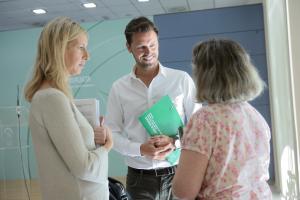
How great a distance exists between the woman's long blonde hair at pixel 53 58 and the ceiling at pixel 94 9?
4.68 meters

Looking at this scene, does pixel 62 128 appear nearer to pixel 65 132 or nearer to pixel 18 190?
pixel 65 132

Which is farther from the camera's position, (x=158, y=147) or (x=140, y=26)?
(x=140, y=26)

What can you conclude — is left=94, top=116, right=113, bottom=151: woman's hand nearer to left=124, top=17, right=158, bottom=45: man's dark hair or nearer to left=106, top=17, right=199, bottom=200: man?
left=106, top=17, right=199, bottom=200: man

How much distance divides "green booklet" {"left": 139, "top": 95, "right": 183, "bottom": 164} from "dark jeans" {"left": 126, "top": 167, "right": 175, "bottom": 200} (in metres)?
0.14

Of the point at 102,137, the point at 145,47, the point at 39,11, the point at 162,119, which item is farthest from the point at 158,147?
the point at 39,11

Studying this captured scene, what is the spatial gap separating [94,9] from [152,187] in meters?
4.75

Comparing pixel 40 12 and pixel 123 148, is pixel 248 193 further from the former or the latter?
pixel 40 12

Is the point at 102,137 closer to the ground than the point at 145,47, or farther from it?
closer to the ground

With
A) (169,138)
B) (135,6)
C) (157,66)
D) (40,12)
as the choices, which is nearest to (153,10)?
(135,6)

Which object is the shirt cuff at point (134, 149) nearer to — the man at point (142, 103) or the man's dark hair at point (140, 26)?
the man at point (142, 103)

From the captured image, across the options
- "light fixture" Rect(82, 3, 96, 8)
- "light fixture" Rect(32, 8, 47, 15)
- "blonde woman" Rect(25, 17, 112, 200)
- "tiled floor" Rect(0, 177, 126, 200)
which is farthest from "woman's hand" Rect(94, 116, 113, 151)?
"light fixture" Rect(32, 8, 47, 15)

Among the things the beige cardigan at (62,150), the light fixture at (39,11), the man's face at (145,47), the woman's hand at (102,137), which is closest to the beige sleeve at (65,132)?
the beige cardigan at (62,150)

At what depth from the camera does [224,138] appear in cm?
118

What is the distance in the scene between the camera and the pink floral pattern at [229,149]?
46.6 inches
